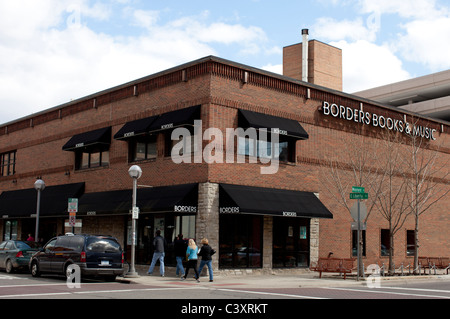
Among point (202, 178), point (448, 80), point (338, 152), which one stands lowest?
point (202, 178)

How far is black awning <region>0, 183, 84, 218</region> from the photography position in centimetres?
2966

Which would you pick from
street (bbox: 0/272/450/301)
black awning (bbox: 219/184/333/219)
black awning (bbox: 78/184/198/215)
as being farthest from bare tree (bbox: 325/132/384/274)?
black awning (bbox: 78/184/198/215)

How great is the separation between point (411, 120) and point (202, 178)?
15.5 metres

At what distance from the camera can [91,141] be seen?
2836cm

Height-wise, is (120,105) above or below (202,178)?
above

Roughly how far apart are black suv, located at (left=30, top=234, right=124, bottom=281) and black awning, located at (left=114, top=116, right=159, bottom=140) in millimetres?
6412

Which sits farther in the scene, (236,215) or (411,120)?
(411,120)

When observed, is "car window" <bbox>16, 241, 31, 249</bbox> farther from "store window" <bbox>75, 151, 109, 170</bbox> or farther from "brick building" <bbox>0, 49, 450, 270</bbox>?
"store window" <bbox>75, 151, 109, 170</bbox>

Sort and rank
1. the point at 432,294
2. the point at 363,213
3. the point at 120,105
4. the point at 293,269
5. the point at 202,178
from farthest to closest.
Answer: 1. the point at 120,105
2. the point at 293,269
3. the point at 202,178
4. the point at 363,213
5. the point at 432,294

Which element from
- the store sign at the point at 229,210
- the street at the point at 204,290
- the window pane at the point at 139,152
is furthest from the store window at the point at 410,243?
the window pane at the point at 139,152

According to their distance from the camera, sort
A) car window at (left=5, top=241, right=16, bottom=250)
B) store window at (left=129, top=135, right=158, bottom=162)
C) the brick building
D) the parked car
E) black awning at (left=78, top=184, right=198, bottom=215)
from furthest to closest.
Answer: store window at (left=129, top=135, right=158, bottom=162) → car window at (left=5, top=241, right=16, bottom=250) → the parked car → the brick building → black awning at (left=78, top=184, right=198, bottom=215)
